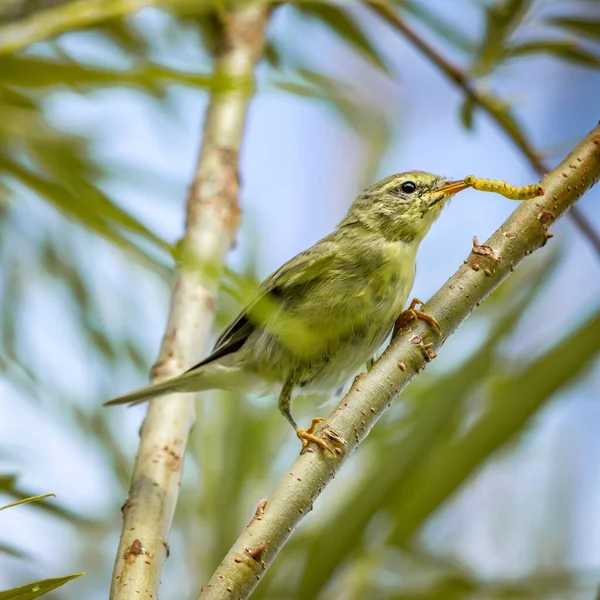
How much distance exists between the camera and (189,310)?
254cm

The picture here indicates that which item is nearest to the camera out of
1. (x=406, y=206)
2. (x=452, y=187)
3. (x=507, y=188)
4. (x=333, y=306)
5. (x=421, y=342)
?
(x=421, y=342)

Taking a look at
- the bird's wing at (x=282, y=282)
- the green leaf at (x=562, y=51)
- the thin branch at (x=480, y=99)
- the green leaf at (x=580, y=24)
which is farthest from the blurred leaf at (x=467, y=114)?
the bird's wing at (x=282, y=282)

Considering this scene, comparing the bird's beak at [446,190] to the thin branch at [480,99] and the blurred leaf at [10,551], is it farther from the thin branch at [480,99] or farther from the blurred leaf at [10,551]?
the blurred leaf at [10,551]

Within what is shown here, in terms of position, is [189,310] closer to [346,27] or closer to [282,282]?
[282,282]

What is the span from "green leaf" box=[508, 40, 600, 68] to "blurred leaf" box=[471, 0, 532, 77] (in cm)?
5

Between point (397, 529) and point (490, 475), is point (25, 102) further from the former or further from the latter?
point (490, 475)

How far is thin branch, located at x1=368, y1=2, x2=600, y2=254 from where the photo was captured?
2.63m

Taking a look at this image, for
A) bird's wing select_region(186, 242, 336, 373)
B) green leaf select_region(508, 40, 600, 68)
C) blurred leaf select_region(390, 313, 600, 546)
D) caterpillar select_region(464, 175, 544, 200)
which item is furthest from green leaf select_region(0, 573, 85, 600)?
green leaf select_region(508, 40, 600, 68)

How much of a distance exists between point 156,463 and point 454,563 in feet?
3.55

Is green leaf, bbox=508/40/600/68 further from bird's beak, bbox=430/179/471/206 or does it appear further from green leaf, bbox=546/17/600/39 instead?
bird's beak, bbox=430/179/471/206

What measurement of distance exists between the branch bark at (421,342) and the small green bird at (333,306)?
1.18 meters

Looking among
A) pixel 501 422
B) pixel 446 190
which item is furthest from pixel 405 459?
pixel 446 190

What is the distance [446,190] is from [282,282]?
0.78m

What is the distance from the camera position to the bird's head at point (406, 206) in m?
3.50
